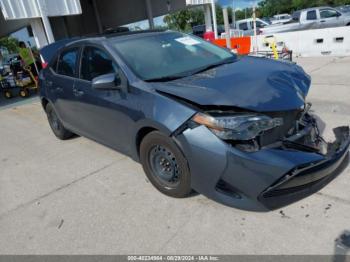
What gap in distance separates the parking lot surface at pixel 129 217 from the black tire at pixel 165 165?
15cm

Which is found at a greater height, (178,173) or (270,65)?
(270,65)

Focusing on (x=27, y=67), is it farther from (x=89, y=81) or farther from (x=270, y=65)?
(x=270, y=65)

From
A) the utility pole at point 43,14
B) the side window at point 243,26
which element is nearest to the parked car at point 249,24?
the side window at point 243,26

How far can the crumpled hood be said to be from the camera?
A: 254 centimetres

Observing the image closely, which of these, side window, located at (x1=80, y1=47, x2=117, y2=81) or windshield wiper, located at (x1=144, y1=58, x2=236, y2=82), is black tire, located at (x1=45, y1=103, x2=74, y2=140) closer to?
side window, located at (x1=80, y1=47, x2=117, y2=81)

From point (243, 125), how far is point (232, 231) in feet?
2.98

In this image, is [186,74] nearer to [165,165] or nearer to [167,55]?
[167,55]

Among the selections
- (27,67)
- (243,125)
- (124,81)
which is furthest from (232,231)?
(27,67)

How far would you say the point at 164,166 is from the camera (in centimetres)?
305

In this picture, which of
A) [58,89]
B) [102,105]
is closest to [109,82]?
[102,105]

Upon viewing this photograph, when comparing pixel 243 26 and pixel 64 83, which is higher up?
pixel 64 83

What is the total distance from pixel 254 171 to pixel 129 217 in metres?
1.34

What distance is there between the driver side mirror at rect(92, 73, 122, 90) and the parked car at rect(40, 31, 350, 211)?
0.05 feet

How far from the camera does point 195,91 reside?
267 cm
